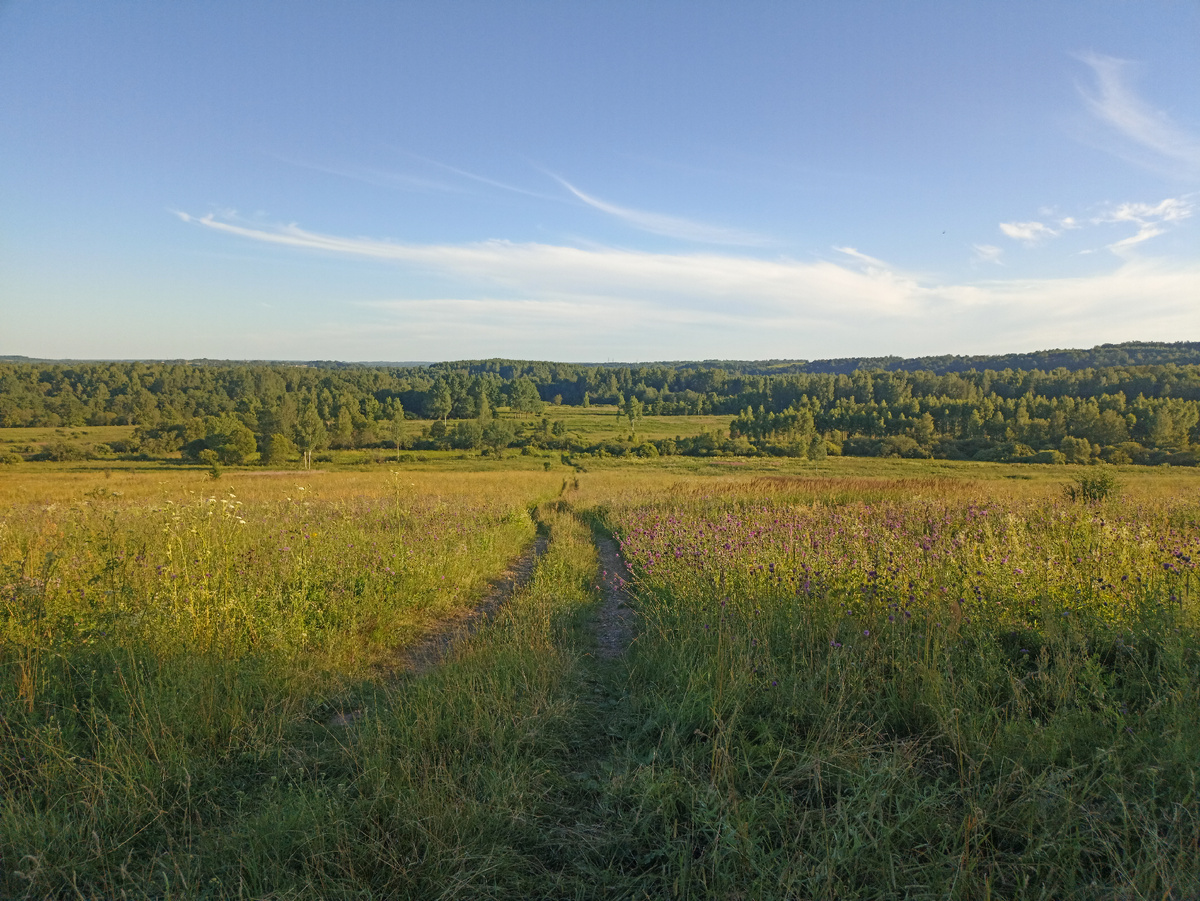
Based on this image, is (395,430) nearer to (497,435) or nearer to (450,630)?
(497,435)

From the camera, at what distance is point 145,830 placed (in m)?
2.78

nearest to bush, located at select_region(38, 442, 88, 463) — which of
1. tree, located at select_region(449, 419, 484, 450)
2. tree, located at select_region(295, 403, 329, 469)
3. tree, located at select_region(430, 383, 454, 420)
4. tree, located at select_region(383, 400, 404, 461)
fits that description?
tree, located at select_region(295, 403, 329, 469)

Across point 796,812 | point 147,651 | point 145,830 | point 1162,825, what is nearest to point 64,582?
point 147,651

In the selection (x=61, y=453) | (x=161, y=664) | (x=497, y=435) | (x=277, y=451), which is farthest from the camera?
(x=497, y=435)

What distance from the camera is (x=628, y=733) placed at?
3752mm

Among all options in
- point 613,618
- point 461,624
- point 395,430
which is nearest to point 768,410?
point 395,430

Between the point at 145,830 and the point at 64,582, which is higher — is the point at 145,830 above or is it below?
below

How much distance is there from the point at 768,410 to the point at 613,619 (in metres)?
139

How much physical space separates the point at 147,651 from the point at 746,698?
4693 mm

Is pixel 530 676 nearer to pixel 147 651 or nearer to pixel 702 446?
pixel 147 651

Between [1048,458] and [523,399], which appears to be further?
[523,399]

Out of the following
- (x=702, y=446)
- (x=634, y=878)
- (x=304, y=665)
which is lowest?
(x=702, y=446)

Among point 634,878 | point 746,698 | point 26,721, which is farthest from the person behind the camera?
point 746,698

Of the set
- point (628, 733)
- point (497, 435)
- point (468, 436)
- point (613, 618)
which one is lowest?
point (468, 436)
